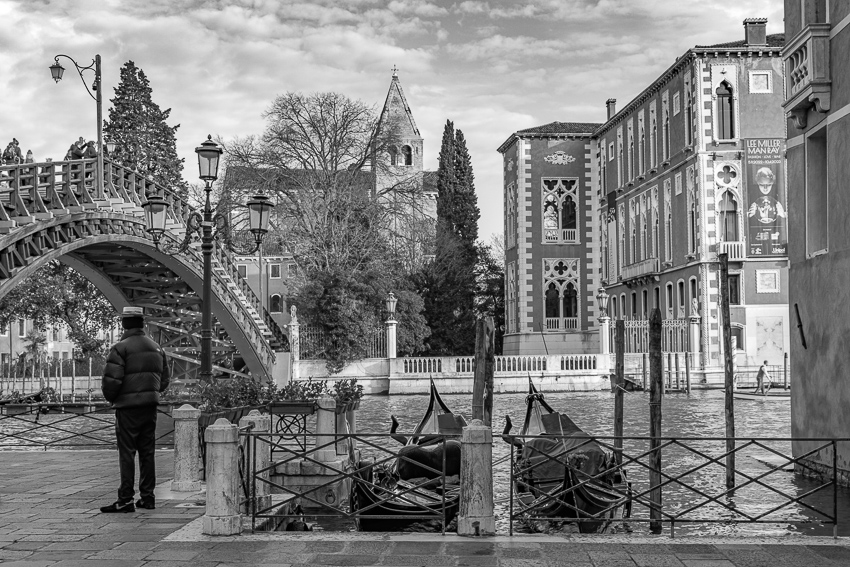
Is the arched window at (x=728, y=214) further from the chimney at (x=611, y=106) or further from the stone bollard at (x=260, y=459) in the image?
the stone bollard at (x=260, y=459)

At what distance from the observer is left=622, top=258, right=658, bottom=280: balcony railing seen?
3853cm

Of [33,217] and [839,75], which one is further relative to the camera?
[33,217]

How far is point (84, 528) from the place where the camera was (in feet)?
25.5

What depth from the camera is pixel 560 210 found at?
47312 mm

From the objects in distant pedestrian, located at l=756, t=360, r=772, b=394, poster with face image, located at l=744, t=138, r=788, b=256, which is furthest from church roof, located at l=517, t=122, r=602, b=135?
distant pedestrian, located at l=756, t=360, r=772, b=394

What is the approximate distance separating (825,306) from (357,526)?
592 cm

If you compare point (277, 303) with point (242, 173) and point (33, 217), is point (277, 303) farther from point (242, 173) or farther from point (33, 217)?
point (33, 217)

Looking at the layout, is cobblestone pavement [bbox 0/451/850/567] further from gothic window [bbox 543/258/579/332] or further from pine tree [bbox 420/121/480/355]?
gothic window [bbox 543/258/579/332]

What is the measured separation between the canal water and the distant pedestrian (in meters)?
1.25

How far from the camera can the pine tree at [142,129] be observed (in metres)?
43.3

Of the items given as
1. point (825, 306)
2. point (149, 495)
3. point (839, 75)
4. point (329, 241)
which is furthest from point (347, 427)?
point (329, 241)

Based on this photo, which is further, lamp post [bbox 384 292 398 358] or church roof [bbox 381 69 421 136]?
church roof [bbox 381 69 421 136]

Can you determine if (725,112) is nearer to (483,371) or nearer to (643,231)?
(643,231)

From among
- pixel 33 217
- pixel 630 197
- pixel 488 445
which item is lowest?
pixel 488 445
